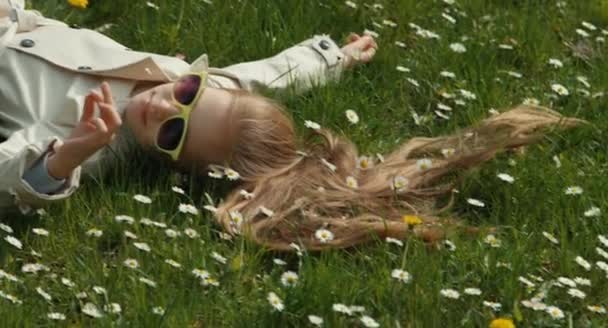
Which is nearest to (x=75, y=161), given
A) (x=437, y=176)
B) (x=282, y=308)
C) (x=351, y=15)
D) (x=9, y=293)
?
(x=9, y=293)

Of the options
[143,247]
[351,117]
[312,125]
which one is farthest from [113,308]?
[351,117]

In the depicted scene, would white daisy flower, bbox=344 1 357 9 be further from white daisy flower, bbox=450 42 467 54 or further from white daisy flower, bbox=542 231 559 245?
white daisy flower, bbox=542 231 559 245

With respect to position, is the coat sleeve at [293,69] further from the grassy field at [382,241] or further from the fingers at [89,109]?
the fingers at [89,109]

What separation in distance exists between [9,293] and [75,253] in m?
0.30

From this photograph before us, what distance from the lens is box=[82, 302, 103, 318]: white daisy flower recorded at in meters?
3.26

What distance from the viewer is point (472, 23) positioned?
5.14 m

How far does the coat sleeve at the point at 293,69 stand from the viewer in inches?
175

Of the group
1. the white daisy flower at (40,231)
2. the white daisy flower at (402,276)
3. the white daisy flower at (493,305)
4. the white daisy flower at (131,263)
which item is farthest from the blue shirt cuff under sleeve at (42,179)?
the white daisy flower at (493,305)

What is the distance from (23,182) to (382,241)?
3.05ft

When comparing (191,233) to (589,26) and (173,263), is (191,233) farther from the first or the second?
(589,26)

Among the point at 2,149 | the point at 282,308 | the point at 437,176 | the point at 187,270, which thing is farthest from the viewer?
the point at 437,176

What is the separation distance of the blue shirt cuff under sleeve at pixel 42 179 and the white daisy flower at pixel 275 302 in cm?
73

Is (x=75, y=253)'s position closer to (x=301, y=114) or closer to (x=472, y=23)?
(x=301, y=114)

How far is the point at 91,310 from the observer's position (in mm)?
3287
